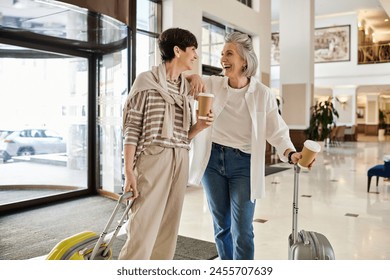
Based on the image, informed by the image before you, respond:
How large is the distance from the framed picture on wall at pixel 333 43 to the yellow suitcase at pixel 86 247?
17.6 metres

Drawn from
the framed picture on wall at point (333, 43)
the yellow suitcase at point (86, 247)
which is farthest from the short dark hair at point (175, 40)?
the framed picture on wall at point (333, 43)

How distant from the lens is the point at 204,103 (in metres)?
1.59

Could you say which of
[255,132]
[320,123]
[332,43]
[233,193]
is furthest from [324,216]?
[332,43]

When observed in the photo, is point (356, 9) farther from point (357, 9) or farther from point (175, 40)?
point (175, 40)

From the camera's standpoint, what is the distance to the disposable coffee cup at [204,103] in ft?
5.18

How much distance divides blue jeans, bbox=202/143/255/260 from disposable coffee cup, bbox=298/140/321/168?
1.03 feet

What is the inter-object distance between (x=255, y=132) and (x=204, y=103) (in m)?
0.42

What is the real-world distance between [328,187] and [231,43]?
4831 mm

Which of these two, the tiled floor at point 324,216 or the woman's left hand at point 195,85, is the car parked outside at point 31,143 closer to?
the tiled floor at point 324,216

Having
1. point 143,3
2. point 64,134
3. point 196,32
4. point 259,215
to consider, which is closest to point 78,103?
point 64,134

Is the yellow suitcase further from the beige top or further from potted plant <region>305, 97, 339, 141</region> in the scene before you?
potted plant <region>305, 97, 339, 141</region>

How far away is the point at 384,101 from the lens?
2745 centimetres
